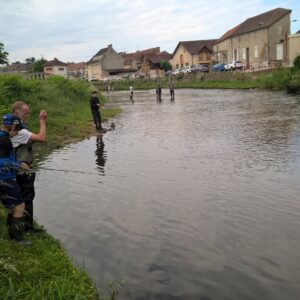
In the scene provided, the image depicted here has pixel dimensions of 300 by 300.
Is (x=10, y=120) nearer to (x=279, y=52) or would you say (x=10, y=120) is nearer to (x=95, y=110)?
(x=95, y=110)

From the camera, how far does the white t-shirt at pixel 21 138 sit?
21.3 feet

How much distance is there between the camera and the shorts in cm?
605

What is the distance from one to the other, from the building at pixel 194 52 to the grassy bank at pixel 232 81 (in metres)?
15.4

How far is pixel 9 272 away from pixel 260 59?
73.0m

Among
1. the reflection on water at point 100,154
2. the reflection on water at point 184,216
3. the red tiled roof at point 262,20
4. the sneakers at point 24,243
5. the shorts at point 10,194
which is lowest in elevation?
the reflection on water at point 184,216

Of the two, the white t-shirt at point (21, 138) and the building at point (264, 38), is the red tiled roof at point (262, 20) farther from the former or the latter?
the white t-shirt at point (21, 138)

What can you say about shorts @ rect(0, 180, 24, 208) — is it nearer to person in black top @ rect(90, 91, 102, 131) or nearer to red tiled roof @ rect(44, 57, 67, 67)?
person in black top @ rect(90, 91, 102, 131)

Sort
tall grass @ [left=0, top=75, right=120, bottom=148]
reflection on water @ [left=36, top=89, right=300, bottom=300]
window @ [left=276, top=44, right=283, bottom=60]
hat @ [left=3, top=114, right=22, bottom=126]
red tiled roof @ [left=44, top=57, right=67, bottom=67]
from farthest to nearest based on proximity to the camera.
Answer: red tiled roof @ [left=44, top=57, right=67, bottom=67]
window @ [left=276, top=44, right=283, bottom=60]
tall grass @ [left=0, top=75, right=120, bottom=148]
hat @ [left=3, top=114, right=22, bottom=126]
reflection on water @ [left=36, top=89, right=300, bottom=300]

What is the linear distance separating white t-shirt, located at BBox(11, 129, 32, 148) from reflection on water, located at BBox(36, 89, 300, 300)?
67.3 inches

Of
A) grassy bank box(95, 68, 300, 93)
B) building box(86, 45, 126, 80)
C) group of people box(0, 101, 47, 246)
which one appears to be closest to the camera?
group of people box(0, 101, 47, 246)

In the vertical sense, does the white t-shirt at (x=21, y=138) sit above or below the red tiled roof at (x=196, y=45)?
below

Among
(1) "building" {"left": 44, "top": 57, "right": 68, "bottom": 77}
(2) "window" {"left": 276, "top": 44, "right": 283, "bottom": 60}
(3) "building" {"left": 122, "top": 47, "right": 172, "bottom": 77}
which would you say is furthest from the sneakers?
(1) "building" {"left": 44, "top": 57, "right": 68, "bottom": 77}

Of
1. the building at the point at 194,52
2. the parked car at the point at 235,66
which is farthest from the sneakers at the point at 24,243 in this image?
the building at the point at 194,52

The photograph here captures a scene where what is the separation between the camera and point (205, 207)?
820 cm
